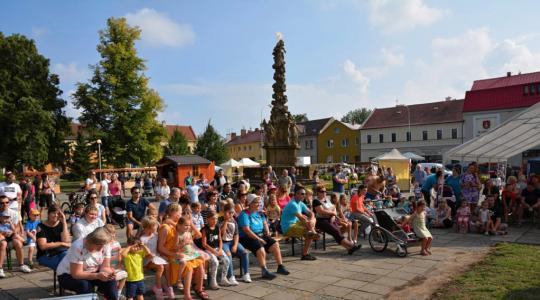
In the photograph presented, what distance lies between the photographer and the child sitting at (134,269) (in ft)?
17.4

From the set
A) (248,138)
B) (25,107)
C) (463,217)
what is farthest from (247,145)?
(463,217)

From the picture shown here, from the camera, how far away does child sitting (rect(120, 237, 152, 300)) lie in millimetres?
5305

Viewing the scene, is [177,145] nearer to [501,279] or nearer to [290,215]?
[290,215]

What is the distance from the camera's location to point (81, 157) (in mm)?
35188

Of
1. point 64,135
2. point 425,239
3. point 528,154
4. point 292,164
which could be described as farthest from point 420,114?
point 425,239

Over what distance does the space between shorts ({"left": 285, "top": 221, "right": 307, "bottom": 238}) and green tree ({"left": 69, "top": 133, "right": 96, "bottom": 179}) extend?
3098 centimetres

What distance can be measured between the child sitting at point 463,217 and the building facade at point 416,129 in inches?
1706

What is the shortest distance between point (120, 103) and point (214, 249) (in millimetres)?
31221

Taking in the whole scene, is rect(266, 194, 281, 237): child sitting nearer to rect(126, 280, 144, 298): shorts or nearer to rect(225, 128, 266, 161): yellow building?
rect(126, 280, 144, 298): shorts

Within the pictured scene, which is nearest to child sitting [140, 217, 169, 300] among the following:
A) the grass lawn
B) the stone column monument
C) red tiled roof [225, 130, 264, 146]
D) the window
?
the grass lawn

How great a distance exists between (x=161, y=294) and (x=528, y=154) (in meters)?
42.9

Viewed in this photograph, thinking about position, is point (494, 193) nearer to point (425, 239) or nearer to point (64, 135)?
point (425, 239)

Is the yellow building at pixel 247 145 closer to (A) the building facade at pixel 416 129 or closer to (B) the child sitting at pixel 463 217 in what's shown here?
(A) the building facade at pixel 416 129

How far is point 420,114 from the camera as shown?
189 ft
